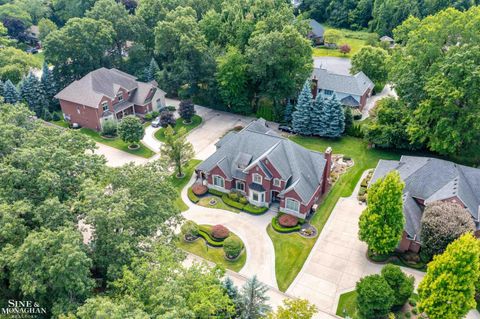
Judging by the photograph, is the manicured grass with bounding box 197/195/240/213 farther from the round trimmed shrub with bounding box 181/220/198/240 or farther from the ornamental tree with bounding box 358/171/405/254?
the ornamental tree with bounding box 358/171/405/254

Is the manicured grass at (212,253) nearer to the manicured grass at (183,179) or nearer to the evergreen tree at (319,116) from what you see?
the manicured grass at (183,179)

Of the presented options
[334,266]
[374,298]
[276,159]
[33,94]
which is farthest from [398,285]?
[33,94]

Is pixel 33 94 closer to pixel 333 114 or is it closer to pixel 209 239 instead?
pixel 209 239

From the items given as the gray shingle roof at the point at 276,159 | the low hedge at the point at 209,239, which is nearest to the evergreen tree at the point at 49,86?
the gray shingle roof at the point at 276,159

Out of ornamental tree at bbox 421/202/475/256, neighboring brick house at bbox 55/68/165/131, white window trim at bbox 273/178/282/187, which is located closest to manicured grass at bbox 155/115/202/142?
neighboring brick house at bbox 55/68/165/131

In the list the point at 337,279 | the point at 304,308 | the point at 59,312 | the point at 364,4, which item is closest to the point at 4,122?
the point at 59,312

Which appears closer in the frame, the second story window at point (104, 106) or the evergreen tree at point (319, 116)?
the evergreen tree at point (319, 116)
